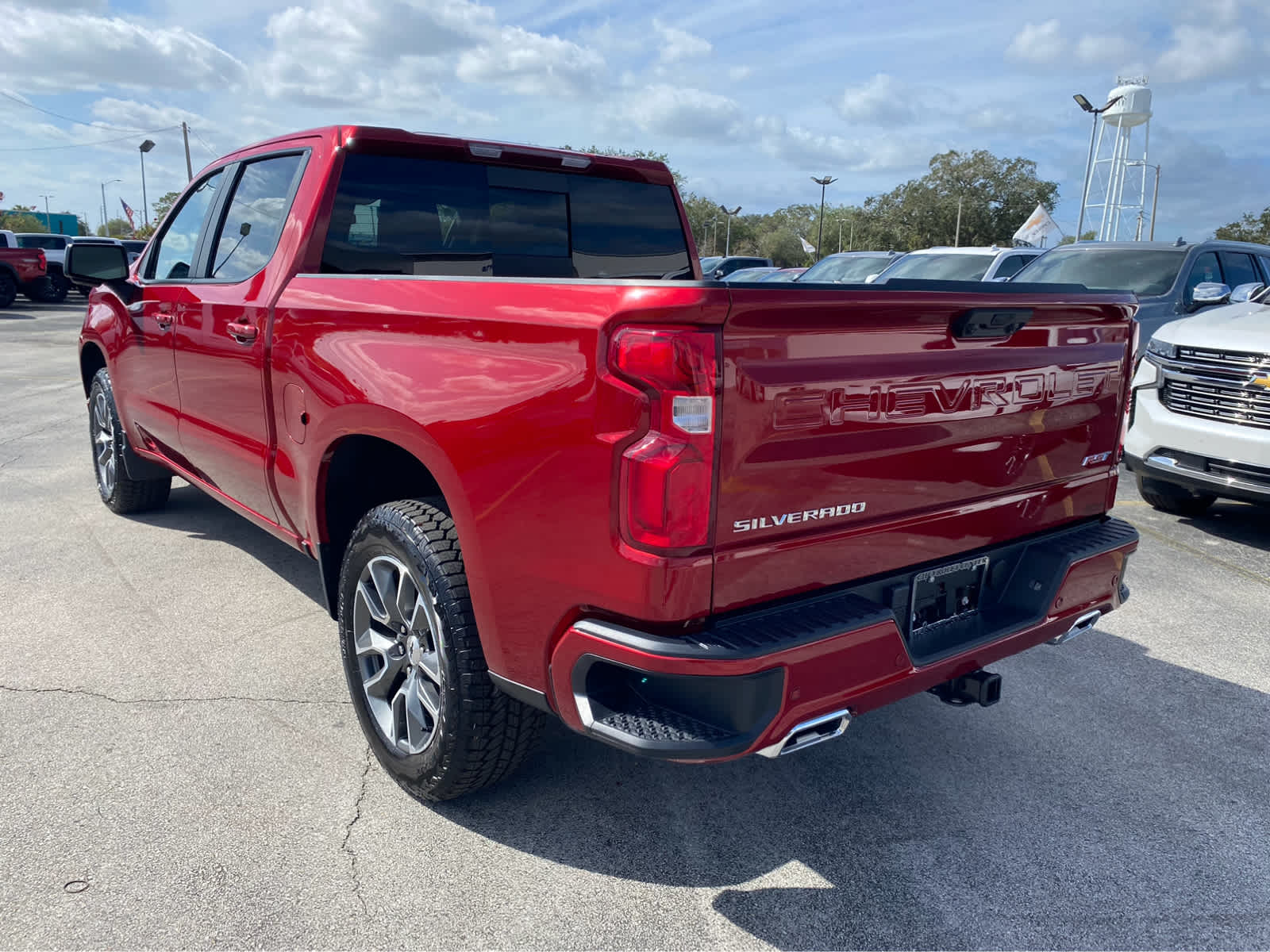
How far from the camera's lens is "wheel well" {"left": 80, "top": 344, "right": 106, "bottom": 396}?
5.87m

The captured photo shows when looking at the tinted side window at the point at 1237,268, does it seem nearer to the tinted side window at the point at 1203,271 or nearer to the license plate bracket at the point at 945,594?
the tinted side window at the point at 1203,271

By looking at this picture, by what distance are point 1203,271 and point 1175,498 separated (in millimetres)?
3332

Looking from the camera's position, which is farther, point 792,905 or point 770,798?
point 770,798

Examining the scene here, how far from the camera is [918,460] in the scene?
2484mm

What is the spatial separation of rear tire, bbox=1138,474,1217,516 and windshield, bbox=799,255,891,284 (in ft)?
24.3

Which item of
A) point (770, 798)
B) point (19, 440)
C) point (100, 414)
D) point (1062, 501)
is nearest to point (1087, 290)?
point (1062, 501)

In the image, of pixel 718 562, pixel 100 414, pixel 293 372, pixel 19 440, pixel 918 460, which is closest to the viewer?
pixel 718 562

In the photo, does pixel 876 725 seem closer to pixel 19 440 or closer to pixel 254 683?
pixel 254 683

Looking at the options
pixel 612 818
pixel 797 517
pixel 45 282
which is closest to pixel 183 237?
pixel 612 818

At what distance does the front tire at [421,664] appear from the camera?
260cm

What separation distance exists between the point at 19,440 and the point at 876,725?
7739 millimetres

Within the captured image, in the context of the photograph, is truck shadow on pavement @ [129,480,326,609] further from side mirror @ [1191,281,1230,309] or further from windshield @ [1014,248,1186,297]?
windshield @ [1014,248,1186,297]

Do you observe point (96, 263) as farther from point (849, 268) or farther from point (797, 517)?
point (849, 268)

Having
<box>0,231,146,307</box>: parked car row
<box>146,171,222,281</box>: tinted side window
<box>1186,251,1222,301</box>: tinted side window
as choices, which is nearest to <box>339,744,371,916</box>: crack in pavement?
<box>146,171,222,281</box>: tinted side window
